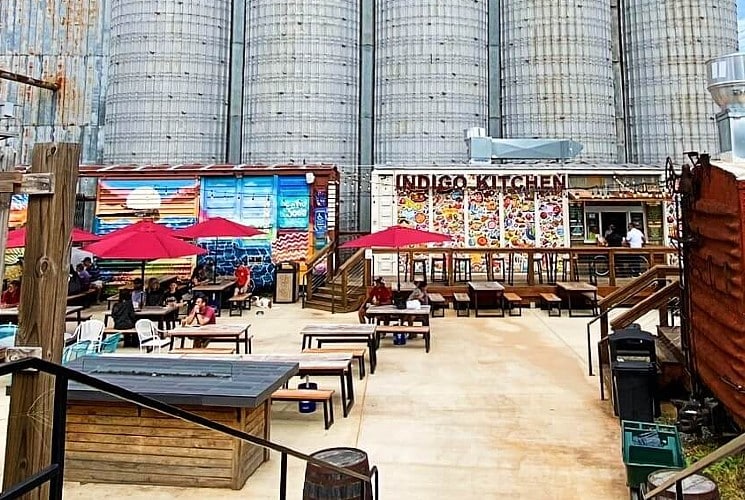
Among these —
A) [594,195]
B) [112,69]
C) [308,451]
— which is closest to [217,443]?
[308,451]

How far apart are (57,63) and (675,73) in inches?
1038

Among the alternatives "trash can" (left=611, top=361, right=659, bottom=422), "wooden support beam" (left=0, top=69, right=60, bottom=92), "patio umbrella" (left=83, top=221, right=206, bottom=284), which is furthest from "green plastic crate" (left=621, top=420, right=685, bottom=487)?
"wooden support beam" (left=0, top=69, right=60, bottom=92)

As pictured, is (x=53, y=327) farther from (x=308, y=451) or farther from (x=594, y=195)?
(x=594, y=195)

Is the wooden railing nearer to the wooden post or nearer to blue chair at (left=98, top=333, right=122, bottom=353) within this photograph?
blue chair at (left=98, top=333, right=122, bottom=353)

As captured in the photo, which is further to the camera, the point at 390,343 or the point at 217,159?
the point at 217,159

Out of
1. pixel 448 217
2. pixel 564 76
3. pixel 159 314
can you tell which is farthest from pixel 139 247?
pixel 564 76

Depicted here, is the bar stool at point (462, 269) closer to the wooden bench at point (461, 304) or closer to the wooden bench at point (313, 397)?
the wooden bench at point (461, 304)

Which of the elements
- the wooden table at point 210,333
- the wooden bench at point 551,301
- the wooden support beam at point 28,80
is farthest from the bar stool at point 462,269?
the wooden support beam at point 28,80

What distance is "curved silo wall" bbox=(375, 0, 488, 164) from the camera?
20.5 metres

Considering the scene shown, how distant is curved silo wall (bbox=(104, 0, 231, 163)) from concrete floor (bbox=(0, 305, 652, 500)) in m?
13.9

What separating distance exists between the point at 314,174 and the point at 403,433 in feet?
39.7

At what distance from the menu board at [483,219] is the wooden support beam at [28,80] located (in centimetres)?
1883

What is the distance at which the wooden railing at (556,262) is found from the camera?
46.5ft

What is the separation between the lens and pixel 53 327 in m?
2.92
